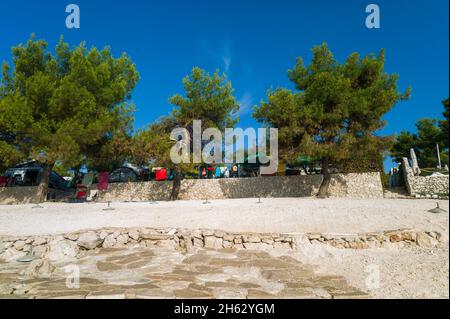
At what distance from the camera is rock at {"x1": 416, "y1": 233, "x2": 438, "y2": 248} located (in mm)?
6344

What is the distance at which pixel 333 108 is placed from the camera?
50.9ft

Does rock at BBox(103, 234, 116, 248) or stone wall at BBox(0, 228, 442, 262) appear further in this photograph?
rock at BBox(103, 234, 116, 248)

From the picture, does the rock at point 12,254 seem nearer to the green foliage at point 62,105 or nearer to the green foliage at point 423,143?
the green foliage at point 62,105

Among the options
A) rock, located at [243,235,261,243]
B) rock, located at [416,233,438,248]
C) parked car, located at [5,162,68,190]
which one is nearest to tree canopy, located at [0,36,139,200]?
parked car, located at [5,162,68,190]

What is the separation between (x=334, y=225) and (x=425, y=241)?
2.22 metres

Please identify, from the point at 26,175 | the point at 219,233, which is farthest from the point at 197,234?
the point at 26,175

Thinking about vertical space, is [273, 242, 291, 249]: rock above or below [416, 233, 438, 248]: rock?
below

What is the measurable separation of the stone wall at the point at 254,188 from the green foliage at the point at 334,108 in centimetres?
196

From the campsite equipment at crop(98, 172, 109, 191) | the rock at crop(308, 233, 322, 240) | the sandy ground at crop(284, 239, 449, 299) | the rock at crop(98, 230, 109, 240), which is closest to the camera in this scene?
the sandy ground at crop(284, 239, 449, 299)

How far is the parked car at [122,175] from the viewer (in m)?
23.7

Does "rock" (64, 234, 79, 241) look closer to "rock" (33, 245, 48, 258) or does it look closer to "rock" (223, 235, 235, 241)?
"rock" (33, 245, 48, 258)

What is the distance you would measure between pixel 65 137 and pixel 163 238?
11448mm

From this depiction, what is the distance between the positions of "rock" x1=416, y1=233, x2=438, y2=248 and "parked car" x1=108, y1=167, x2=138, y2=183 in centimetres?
2110

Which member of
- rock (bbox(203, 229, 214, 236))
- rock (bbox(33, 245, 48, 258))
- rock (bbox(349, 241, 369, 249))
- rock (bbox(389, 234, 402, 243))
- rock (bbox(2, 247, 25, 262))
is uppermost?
rock (bbox(389, 234, 402, 243))
